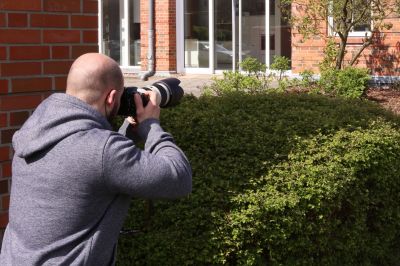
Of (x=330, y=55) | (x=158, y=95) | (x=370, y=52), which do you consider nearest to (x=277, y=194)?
(x=158, y=95)

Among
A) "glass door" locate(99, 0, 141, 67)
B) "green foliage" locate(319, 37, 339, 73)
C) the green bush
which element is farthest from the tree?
the green bush

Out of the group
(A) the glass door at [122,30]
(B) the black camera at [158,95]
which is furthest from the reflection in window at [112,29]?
(B) the black camera at [158,95]

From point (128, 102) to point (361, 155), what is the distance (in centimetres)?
251

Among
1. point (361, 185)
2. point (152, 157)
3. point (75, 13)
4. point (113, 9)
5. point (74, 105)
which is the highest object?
point (113, 9)

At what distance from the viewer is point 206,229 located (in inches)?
161

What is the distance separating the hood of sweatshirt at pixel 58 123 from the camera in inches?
102

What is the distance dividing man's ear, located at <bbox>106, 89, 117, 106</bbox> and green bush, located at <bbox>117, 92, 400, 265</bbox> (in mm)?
1579

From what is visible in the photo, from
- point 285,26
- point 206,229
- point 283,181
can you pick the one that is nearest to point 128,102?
point 206,229

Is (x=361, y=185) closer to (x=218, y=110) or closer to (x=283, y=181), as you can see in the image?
(x=283, y=181)

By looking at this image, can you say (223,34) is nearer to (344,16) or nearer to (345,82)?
(344,16)

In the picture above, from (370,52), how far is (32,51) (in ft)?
46.3

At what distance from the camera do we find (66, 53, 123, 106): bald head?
2.59 metres

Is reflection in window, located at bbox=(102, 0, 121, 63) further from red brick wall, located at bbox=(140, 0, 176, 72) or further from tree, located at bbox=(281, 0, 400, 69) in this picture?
tree, located at bbox=(281, 0, 400, 69)

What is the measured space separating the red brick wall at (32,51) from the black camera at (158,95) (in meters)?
1.48
